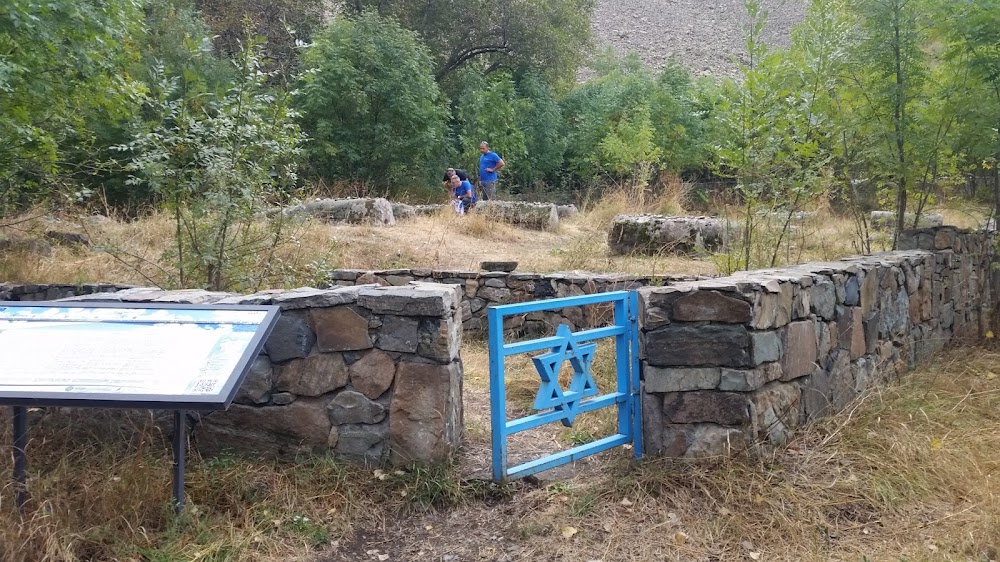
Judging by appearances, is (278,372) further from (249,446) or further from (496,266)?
(496,266)

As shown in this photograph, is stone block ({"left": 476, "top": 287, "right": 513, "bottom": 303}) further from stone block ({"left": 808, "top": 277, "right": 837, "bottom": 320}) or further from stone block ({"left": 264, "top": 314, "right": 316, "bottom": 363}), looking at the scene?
stone block ({"left": 264, "top": 314, "right": 316, "bottom": 363})

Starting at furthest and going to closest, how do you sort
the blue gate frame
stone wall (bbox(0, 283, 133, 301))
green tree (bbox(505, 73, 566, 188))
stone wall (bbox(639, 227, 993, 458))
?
green tree (bbox(505, 73, 566, 188)), stone wall (bbox(0, 283, 133, 301)), stone wall (bbox(639, 227, 993, 458)), the blue gate frame

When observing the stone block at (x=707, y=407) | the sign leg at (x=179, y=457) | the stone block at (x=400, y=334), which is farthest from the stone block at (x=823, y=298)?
the sign leg at (x=179, y=457)

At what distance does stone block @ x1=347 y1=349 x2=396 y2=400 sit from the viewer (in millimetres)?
4035

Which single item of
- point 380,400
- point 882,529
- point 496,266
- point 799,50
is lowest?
point 882,529

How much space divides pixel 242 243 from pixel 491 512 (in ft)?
12.1

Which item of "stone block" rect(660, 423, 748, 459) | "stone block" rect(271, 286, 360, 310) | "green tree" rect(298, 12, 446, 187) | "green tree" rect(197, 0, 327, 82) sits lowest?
"stone block" rect(660, 423, 748, 459)

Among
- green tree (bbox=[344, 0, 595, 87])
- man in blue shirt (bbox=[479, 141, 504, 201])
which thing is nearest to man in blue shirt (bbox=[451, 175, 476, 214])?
man in blue shirt (bbox=[479, 141, 504, 201])

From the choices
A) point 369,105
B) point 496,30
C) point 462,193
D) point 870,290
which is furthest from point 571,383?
point 496,30

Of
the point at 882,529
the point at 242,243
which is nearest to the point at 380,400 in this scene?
the point at 882,529

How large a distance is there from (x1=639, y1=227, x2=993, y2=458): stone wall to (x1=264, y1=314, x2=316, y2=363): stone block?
1723 mm

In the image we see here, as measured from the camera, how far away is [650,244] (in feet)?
36.7

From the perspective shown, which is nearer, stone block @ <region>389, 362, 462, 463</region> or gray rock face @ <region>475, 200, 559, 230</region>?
stone block @ <region>389, 362, 462, 463</region>

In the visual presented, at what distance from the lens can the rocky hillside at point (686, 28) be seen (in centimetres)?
4794
